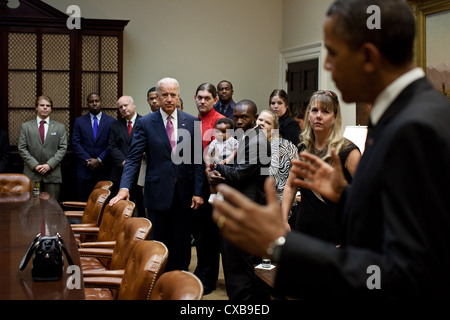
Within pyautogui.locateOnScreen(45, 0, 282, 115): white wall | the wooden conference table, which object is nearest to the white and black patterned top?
the wooden conference table

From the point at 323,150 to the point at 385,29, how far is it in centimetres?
201

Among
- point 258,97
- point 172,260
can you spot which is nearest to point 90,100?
point 258,97

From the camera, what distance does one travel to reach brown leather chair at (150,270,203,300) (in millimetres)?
1677

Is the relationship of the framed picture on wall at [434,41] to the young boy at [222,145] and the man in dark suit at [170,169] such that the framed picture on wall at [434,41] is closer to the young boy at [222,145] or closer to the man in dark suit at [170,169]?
the young boy at [222,145]

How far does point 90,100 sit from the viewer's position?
23.7 ft

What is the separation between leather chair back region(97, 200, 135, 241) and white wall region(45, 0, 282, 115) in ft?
15.1

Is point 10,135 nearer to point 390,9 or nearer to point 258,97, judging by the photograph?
point 258,97

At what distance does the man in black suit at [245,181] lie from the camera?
3.82 metres

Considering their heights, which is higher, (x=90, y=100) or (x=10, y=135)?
(x=90, y=100)

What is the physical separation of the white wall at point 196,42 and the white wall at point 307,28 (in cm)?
30

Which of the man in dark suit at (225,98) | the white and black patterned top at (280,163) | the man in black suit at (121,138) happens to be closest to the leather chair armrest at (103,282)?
the white and black patterned top at (280,163)

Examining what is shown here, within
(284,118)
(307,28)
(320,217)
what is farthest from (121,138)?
(320,217)
